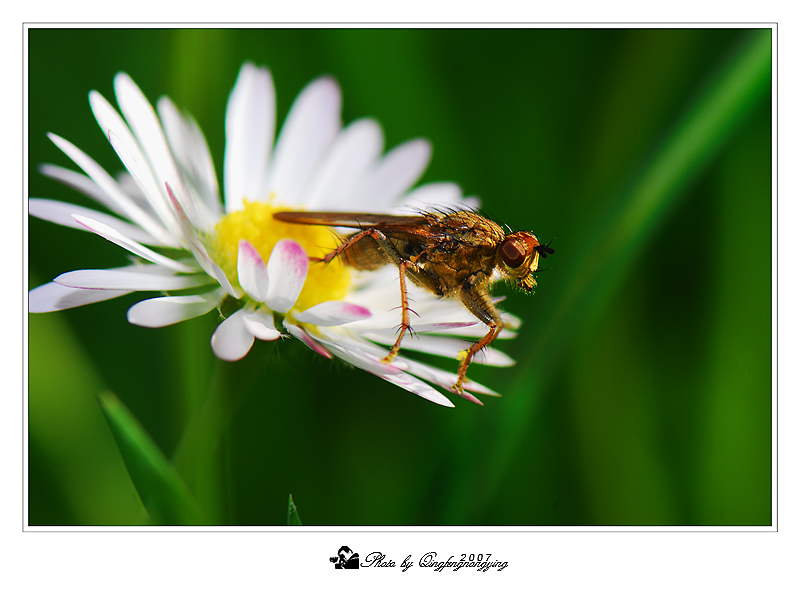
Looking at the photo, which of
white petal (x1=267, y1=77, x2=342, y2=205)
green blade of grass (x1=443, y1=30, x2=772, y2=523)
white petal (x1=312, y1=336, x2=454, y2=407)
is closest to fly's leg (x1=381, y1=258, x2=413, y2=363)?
white petal (x1=312, y1=336, x2=454, y2=407)

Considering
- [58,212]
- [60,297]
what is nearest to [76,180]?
[58,212]

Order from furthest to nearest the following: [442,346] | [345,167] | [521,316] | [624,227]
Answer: [345,167]
[521,316]
[624,227]
[442,346]

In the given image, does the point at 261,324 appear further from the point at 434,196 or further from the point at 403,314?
the point at 434,196

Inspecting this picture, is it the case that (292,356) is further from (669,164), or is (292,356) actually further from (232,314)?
(669,164)
